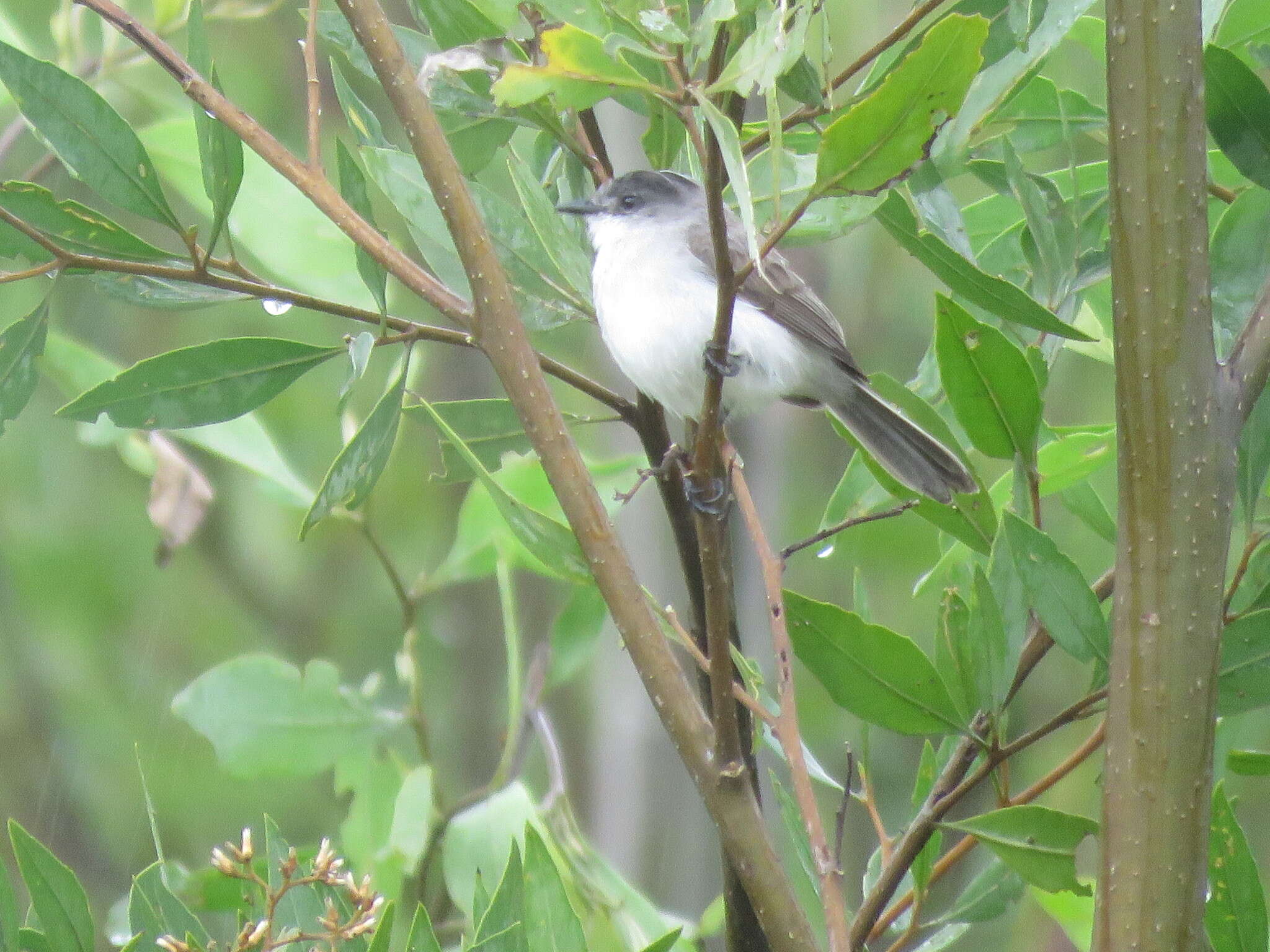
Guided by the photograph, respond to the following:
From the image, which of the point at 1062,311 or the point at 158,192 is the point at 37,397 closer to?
the point at 158,192

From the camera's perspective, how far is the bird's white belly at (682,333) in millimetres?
2334

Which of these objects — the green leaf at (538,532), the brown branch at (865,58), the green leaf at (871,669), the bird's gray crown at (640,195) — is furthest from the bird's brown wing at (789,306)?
the green leaf at (538,532)

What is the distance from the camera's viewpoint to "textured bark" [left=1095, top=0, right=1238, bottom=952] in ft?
3.40

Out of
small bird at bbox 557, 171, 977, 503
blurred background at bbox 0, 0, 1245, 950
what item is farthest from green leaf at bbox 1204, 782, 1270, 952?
blurred background at bbox 0, 0, 1245, 950

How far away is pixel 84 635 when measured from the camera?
17.3 feet

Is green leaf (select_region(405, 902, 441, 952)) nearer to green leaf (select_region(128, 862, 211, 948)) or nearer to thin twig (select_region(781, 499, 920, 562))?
green leaf (select_region(128, 862, 211, 948))

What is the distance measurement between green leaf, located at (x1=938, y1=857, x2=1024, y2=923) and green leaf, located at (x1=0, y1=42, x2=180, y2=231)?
3.50 ft

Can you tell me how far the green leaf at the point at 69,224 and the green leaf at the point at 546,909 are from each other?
69 centimetres

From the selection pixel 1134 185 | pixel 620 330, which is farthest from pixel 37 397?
pixel 1134 185

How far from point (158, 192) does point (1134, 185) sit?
94 cm

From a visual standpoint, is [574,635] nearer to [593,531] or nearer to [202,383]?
[202,383]

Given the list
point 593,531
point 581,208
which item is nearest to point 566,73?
point 593,531

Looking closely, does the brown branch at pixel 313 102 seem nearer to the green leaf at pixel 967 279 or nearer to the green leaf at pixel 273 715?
the green leaf at pixel 967 279

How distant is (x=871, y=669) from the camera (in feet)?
4.47
